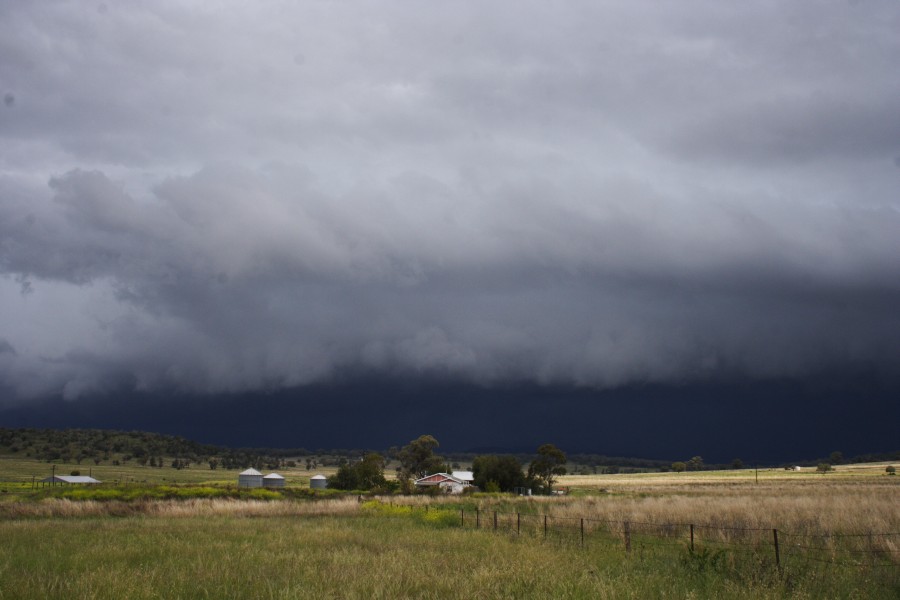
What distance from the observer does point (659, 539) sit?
26000 mm

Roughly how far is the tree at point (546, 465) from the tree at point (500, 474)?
252cm

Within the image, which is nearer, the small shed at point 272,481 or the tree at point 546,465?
the tree at point 546,465

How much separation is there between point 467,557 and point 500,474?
72351 millimetres

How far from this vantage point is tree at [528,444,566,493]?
93.1 meters

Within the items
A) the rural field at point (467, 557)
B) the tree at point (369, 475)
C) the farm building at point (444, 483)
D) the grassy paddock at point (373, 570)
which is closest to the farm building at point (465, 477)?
the farm building at point (444, 483)

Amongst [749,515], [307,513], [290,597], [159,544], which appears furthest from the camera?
[307,513]

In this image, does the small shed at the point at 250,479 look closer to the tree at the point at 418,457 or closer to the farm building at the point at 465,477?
the tree at the point at 418,457

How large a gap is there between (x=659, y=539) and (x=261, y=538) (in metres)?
15.5

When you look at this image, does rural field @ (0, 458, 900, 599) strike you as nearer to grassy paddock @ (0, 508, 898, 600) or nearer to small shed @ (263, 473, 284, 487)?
grassy paddock @ (0, 508, 898, 600)

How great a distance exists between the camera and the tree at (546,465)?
93.1 meters

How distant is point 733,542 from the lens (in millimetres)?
22828

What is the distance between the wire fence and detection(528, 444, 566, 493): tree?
6032 cm

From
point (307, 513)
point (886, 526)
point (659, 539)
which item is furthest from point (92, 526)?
point (886, 526)

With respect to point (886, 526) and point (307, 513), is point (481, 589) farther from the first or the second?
point (307, 513)
